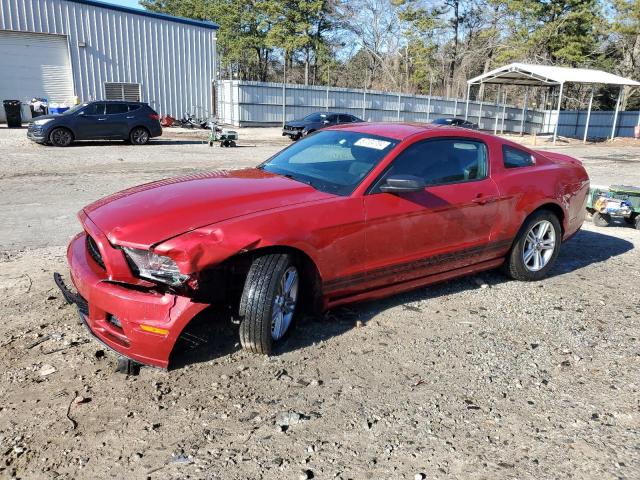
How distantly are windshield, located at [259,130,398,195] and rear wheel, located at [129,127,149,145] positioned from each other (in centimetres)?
1580

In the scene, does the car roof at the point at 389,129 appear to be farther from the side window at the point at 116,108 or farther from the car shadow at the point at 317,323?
the side window at the point at 116,108

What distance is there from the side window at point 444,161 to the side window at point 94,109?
16.4 meters

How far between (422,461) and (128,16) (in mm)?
30398

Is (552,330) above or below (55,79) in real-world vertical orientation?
below

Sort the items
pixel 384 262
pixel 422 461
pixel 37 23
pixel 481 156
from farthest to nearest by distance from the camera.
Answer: pixel 37 23 < pixel 481 156 < pixel 384 262 < pixel 422 461

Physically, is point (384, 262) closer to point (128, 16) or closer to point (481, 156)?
point (481, 156)

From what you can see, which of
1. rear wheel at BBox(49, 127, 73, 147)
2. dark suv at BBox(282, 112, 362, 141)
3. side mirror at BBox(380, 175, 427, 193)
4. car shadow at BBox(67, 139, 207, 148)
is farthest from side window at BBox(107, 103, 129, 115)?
side mirror at BBox(380, 175, 427, 193)

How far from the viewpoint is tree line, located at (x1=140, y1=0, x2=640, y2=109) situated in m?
40.1

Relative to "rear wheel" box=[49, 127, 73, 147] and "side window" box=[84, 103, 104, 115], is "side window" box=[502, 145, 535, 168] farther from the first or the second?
"side window" box=[84, 103, 104, 115]

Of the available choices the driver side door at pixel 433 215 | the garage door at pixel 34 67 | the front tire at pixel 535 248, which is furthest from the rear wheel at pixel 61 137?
the front tire at pixel 535 248

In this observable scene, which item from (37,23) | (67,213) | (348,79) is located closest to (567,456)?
(67,213)

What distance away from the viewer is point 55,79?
27438 millimetres

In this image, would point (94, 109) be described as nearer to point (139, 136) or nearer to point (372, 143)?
point (139, 136)

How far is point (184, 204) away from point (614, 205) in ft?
22.4
